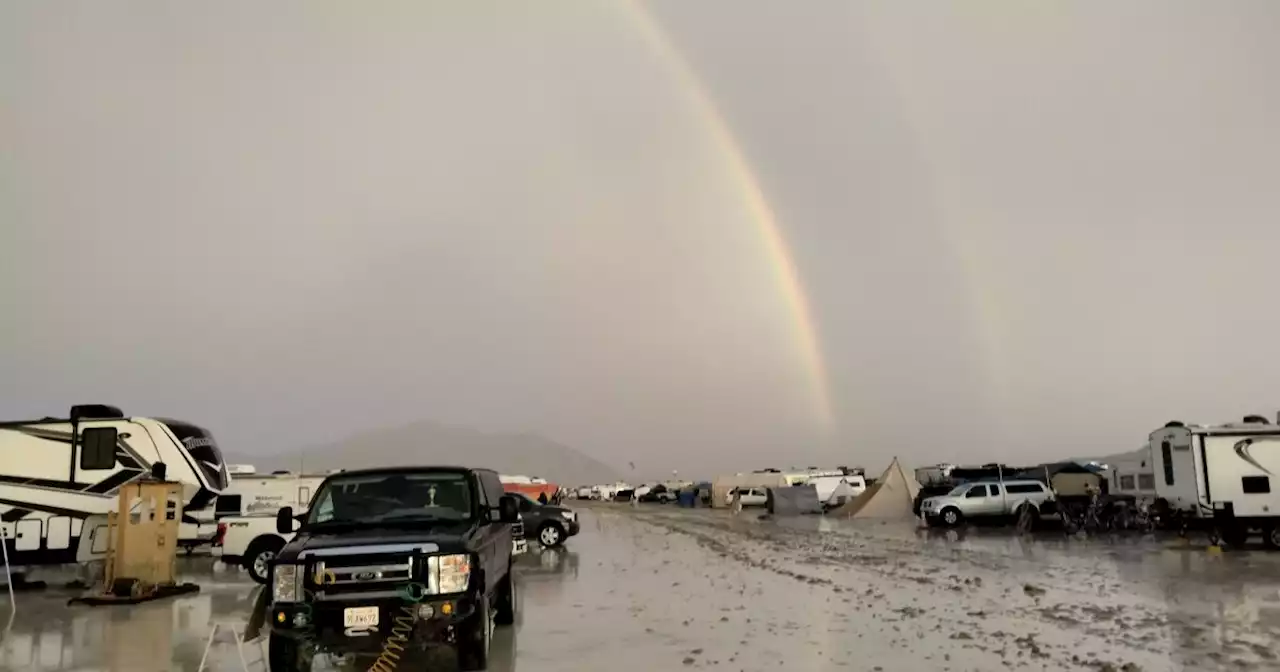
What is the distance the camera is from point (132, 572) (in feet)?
49.4

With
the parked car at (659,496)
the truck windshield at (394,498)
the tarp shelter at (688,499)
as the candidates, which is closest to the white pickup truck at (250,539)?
the truck windshield at (394,498)

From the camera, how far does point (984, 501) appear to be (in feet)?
103

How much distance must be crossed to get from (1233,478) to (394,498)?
70.2 feet

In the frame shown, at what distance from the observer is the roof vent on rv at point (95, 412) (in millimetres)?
18531

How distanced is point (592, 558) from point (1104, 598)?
1210 centimetres

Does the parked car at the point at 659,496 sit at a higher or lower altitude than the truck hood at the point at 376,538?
lower

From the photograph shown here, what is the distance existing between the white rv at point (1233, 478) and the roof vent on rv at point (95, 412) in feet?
84.7

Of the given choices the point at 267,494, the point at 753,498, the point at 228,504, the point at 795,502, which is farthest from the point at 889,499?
the point at 228,504

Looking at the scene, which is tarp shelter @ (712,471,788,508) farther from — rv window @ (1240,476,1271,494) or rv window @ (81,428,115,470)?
rv window @ (81,428,115,470)

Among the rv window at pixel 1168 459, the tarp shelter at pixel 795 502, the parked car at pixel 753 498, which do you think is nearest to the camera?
the rv window at pixel 1168 459

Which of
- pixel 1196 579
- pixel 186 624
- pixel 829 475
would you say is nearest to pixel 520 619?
pixel 186 624

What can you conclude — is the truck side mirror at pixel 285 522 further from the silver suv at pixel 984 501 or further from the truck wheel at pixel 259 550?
the silver suv at pixel 984 501

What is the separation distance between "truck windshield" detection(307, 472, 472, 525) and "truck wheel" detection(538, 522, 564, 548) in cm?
1599

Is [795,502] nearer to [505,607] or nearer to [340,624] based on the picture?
[505,607]
